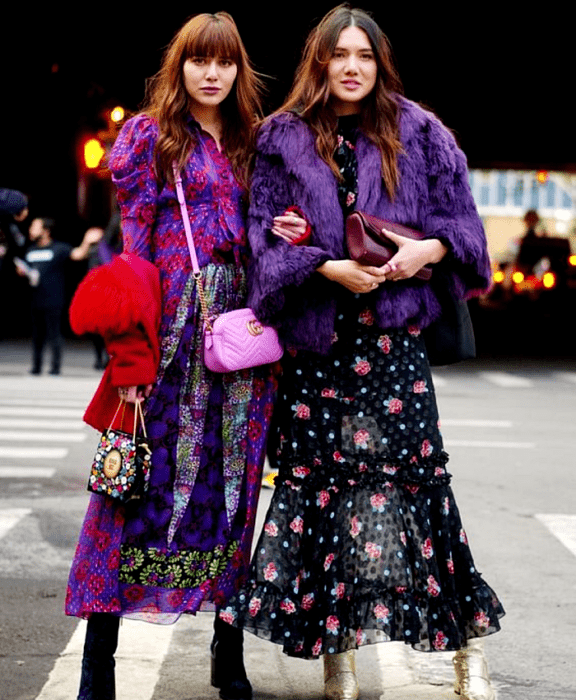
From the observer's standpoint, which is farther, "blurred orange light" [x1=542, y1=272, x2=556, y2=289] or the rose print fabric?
"blurred orange light" [x1=542, y1=272, x2=556, y2=289]

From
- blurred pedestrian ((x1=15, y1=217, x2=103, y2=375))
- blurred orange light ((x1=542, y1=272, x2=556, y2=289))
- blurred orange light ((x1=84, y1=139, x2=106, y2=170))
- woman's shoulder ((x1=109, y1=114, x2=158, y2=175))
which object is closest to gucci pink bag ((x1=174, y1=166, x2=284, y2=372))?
woman's shoulder ((x1=109, y1=114, x2=158, y2=175))

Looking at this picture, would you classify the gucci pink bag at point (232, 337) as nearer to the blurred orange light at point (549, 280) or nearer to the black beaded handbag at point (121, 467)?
the black beaded handbag at point (121, 467)

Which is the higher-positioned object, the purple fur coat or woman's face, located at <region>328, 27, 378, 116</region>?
woman's face, located at <region>328, 27, 378, 116</region>

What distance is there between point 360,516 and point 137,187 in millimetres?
1190

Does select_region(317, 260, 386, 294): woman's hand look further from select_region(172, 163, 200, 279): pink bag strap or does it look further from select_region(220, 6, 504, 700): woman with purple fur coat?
select_region(172, 163, 200, 279): pink bag strap

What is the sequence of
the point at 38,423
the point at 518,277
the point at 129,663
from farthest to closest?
the point at 518,277 → the point at 38,423 → the point at 129,663

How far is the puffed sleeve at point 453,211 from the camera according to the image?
4.34m

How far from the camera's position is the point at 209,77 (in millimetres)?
4340

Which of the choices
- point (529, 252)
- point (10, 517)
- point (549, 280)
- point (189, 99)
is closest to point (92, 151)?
point (10, 517)

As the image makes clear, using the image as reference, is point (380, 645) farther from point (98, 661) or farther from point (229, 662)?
point (98, 661)

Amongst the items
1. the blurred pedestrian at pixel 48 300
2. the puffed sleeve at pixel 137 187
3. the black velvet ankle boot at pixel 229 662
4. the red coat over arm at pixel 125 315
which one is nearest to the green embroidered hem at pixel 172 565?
the black velvet ankle boot at pixel 229 662

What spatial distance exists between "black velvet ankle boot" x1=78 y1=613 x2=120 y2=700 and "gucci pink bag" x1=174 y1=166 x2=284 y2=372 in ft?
2.68

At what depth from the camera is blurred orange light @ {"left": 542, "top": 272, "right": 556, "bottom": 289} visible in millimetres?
33969

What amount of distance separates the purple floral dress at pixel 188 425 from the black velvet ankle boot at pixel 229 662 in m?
0.23
